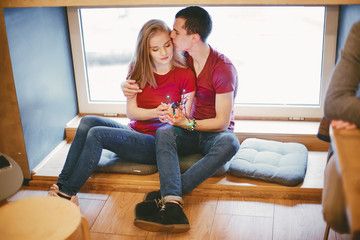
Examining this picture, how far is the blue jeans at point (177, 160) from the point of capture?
77.3 inches

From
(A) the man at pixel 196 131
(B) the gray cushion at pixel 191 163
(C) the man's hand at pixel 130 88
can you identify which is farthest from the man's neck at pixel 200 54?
(B) the gray cushion at pixel 191 163

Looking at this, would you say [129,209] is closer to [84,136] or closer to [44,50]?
[84,136]

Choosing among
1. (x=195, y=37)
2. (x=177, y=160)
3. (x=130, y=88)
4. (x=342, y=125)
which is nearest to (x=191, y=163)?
(x=177, y=160)

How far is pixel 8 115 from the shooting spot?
222 cm

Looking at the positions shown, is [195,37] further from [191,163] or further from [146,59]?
[191,163]

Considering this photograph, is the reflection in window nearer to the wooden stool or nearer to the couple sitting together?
the couple sitting together

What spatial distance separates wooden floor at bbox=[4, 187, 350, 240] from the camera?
184 centimetres

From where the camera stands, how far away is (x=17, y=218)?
139 cm

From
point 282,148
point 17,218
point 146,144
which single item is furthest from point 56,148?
point 282,148

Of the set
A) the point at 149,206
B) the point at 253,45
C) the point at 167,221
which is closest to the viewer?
the point at 167,221

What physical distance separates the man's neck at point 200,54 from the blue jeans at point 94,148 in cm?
46

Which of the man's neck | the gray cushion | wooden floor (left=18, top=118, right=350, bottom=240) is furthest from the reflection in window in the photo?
the gray cushion

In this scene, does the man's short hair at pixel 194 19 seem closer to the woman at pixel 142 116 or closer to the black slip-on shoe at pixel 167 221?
the woman at pixel 142 116

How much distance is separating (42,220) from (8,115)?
1.04m
